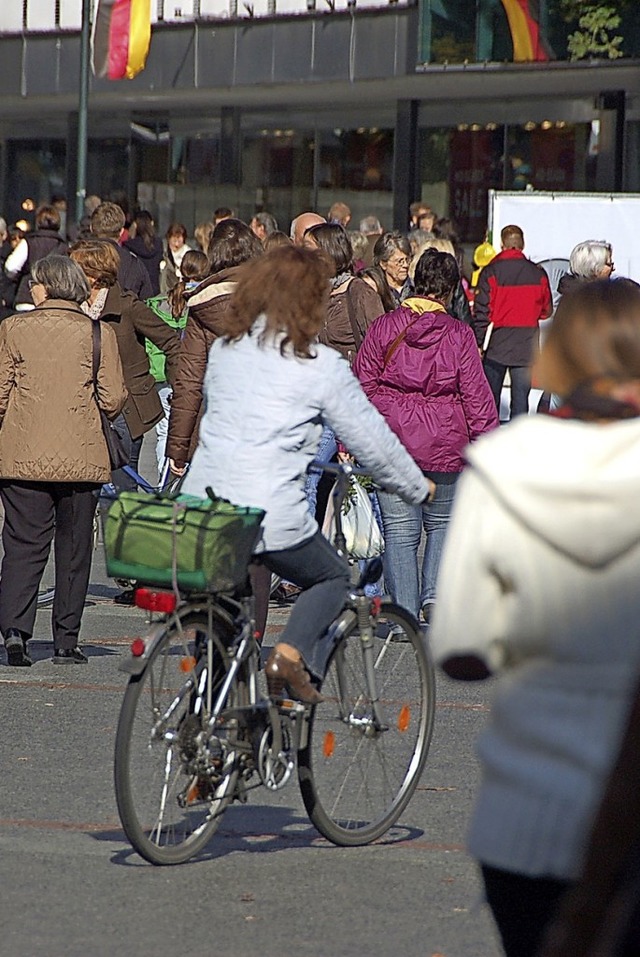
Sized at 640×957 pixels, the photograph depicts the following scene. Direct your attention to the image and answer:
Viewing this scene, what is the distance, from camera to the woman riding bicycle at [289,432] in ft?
18.1

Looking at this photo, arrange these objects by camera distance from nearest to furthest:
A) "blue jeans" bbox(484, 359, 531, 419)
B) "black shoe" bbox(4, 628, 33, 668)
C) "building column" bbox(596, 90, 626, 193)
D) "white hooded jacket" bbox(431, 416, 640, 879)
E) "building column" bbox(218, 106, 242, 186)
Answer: "white hooded jacket" bbox(431, 416, 640, 879), "black shoe" bbox(4, 628, 33, 668), "blue jeans" bbox(484, 359, 531, 419), "building column" bbox(596, 90, 626, 193), "building column" bbox(218, 106, 242, 186)

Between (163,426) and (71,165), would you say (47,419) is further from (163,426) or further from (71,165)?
(71,165)

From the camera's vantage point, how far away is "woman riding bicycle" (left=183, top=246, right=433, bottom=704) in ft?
18.1

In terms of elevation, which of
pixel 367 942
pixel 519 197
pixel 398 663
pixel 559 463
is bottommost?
pixel 367 942

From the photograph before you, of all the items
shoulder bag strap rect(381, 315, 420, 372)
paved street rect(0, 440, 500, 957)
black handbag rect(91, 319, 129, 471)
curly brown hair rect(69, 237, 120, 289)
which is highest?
curly brown hair rect(69, 237, 120, 289)

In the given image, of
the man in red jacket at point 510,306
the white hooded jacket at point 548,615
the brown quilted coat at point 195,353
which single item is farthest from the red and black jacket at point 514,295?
the white hooded jacket at point 548,615

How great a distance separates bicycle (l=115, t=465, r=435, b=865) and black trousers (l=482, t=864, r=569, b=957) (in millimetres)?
2213

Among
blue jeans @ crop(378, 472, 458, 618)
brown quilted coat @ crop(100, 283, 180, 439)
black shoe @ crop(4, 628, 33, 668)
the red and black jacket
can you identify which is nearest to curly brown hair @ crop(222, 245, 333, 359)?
black shoe @ crop(4, 628, 33, 668)

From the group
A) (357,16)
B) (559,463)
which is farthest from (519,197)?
(559,463)

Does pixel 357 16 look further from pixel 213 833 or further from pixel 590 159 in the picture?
pixel 213 833

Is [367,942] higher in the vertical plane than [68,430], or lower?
lower

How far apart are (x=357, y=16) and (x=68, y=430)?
21875mm

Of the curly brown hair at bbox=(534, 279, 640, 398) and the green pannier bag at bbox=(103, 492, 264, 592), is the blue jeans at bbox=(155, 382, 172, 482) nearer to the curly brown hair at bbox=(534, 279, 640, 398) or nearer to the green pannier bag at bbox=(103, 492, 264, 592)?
the green pannier bag at bbox=(103, 492, 264, 592)

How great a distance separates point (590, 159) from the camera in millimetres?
27016
